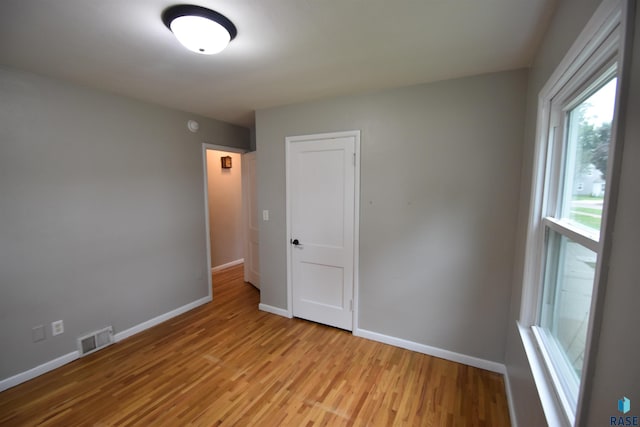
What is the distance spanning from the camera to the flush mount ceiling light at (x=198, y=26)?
1305mm

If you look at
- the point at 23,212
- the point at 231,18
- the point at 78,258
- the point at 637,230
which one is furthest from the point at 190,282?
the point at 637,230

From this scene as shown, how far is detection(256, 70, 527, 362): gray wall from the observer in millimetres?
2045

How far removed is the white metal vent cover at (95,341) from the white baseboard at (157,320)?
7 centimetres

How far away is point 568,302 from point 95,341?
3.54 meters

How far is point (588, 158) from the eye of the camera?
3.51 ft

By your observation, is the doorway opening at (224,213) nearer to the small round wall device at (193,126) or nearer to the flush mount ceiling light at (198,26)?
the small round wall device at (193,126)

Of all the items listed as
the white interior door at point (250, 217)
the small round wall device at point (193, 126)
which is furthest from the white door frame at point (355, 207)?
the small round wall device at point (193, 126)

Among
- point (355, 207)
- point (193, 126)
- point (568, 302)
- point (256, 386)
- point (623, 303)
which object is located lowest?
point (256, 386)

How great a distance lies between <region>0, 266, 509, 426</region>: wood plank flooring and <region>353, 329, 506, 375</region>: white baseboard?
0.16 ft

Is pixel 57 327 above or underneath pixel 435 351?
above

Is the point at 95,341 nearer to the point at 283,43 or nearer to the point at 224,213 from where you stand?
the point at 224,213

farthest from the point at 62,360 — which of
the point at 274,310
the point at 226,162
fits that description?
the point at 226,162

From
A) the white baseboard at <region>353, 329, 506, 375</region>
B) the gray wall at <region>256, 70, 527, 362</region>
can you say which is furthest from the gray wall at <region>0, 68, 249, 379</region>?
the white baseboard at <region>353, 329, 506, 375</region>

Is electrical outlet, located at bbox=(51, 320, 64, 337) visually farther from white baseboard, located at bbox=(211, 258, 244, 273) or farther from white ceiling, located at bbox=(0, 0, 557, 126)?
white baseboard, located at bbox=(211, 258, 244, 273)
